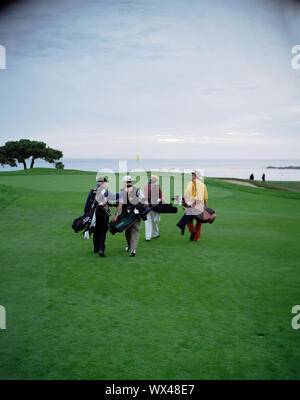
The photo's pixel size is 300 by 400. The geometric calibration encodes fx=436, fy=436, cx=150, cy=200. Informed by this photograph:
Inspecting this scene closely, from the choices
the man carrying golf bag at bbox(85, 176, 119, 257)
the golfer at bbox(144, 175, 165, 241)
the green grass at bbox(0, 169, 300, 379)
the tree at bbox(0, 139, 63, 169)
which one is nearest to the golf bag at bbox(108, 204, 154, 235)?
the man carrying golf bag at bbox(85, 176, 119, 257)

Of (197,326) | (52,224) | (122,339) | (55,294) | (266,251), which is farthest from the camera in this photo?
(52,224)

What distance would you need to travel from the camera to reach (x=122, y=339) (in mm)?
5320

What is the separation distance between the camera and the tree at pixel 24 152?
81000mm

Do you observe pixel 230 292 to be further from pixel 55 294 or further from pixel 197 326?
pixel 55 294

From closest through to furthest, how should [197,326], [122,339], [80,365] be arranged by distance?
[80,365], [122,339], [197,326]

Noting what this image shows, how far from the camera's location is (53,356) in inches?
191

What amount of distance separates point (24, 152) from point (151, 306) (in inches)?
3119

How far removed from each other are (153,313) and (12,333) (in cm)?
194

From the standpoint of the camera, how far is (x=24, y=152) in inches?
3209

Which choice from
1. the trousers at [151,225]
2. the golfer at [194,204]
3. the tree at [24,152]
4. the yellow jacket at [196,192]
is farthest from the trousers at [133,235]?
the tree at [24,152]
